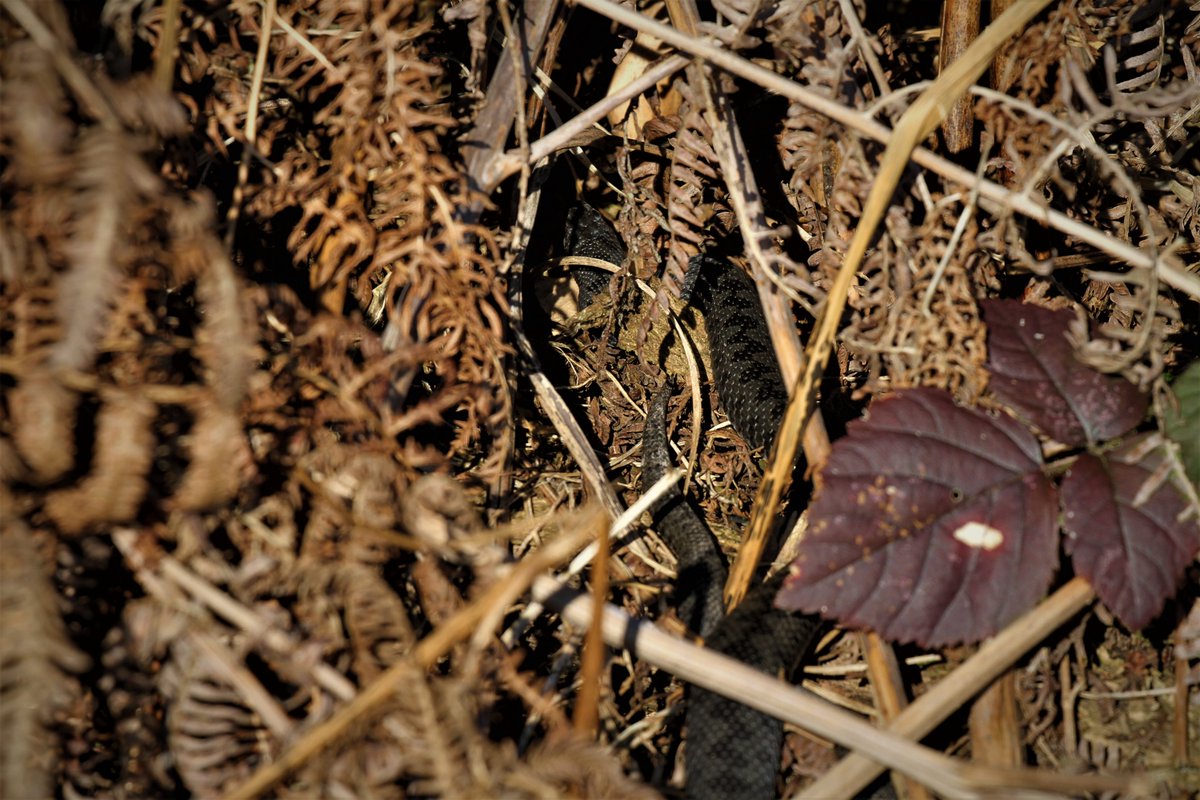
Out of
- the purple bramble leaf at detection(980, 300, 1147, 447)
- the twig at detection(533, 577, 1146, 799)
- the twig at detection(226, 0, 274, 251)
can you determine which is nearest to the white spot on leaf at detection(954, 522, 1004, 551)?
the purple bramble leaf at detection(980, 300, 1147, 447)

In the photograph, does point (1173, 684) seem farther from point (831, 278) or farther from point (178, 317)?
point (178, 317)

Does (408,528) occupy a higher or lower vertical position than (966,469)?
lower

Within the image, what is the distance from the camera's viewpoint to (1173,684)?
9.34 ft

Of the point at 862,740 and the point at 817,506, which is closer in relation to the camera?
the point at 862,740

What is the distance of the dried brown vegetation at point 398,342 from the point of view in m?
1.71

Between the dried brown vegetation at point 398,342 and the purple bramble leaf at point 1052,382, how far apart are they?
3.1 inches

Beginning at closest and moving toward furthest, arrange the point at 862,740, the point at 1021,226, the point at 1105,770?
the point at 862,740 → the point at 1105,770 → the point at 1021,226

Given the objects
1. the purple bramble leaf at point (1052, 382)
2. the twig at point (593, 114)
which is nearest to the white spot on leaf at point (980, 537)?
the purple bramble leaf at point (1052, 382)

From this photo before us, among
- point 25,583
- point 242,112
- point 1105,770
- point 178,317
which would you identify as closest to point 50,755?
point 25,583

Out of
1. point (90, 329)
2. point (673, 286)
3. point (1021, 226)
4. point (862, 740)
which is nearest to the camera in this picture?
point (90, 329)

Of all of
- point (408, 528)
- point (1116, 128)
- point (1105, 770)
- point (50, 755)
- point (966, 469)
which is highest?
point (1116, 128)

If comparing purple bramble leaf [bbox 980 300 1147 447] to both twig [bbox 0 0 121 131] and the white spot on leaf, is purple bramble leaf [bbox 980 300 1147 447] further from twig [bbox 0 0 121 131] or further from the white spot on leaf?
twig [bbox 0 0 121 131]

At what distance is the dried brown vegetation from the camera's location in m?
1.71

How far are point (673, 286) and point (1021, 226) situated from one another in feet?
3.89
